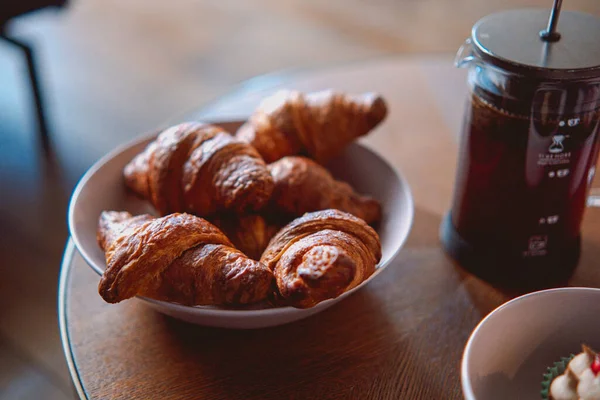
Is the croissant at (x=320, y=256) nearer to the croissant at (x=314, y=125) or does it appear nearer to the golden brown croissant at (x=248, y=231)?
the golden brown croissant at (x=248, y=231)

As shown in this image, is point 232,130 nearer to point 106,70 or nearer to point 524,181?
point 524,181

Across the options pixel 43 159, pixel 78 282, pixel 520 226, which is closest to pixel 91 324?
pixel 78 282

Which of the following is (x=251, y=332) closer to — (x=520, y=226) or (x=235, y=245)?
(x=235, y=245)

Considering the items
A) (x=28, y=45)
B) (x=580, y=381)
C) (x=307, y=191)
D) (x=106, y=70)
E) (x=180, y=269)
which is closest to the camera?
(x=580, y=381)

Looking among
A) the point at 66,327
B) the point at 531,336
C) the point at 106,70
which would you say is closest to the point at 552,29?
the point at 531,336

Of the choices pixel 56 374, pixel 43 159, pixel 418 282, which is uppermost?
pixel 418 282

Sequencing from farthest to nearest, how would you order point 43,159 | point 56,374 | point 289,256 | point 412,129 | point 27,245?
point 43,159, point 27,245, point 56,374, point 412,129, point 289,256

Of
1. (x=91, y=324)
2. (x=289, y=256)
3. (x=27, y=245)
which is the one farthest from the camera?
(x=27, y=245)
